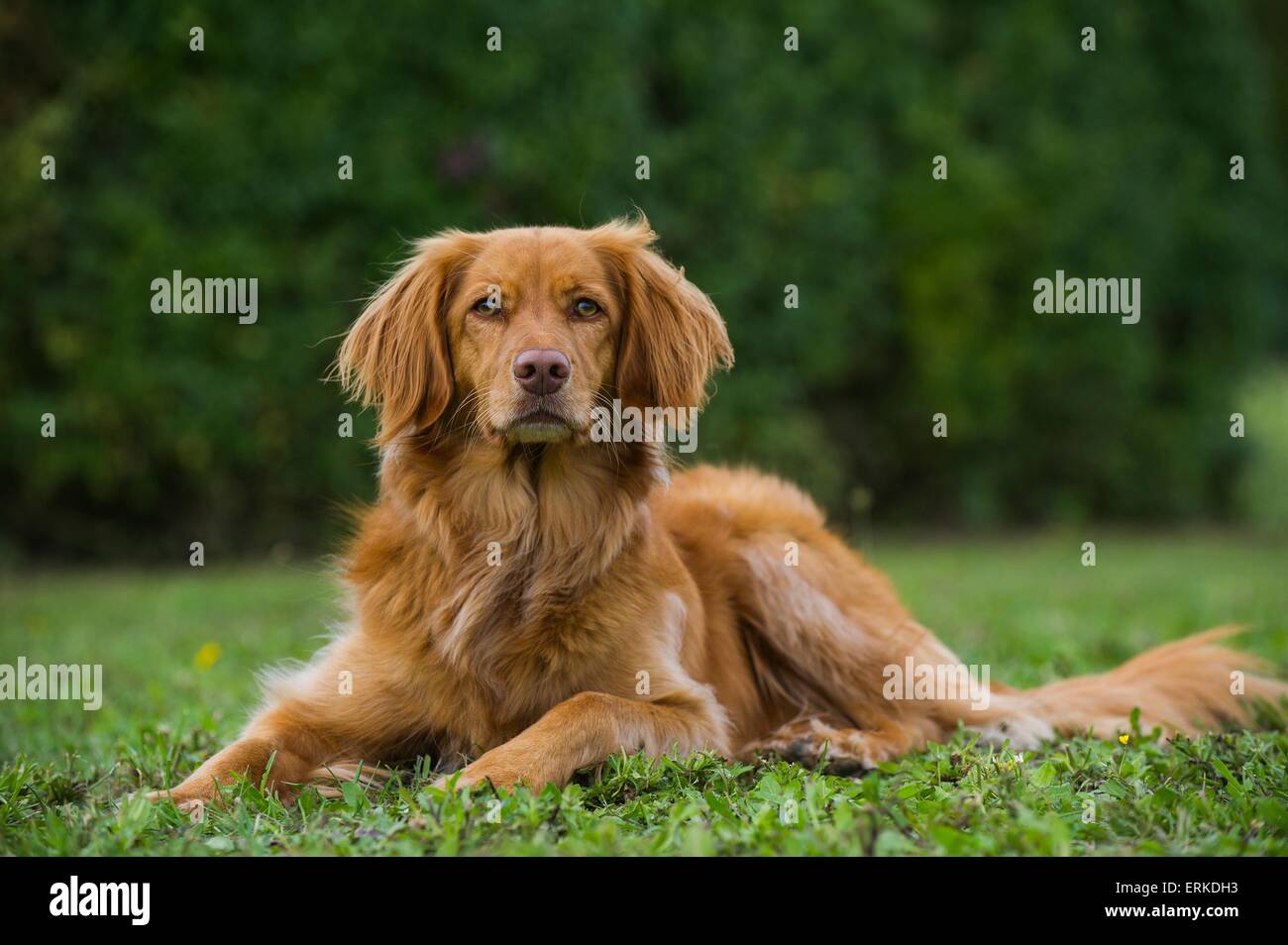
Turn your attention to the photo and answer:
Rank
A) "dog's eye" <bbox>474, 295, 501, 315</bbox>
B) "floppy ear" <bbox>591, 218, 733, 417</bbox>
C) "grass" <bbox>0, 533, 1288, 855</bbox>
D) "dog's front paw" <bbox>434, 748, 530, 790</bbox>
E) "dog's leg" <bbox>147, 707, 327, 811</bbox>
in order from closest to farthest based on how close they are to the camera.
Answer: "grass" <bbox>0, 533, 1288, 855</bbox> → "dog's front paw" <bbox>434, 748, 530, 790</bbox> → "dog's leg" <bbox>147, 707, 327, 811</bbox> → "dog's eye" <bbox>474, 295, 501, 315</bbox> → "floppy ear" <bbox>591, 218, 733, 417</bbox>

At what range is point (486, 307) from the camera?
375cm

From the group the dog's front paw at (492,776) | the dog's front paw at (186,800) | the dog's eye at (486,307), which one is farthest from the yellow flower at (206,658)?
the dog's front paw at (492,776)

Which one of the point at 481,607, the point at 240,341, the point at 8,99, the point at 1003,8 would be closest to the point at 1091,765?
the point at 481,607

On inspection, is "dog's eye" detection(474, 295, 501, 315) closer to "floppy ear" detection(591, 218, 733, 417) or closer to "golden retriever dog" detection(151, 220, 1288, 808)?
"golden retriever dog" detection(151, 220, 1288, 808)

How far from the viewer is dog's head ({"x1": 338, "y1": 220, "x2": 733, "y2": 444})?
357 centimetres

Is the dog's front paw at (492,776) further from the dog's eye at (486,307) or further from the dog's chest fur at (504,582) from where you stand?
the dog's eye at (486,307)

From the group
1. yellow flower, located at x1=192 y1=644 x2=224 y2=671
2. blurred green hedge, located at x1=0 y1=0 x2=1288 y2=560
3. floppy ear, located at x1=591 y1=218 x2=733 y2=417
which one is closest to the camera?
floppy ear, located at x1=591 y1=218 x2=733 y2=417

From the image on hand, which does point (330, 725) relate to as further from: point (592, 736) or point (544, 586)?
point (592, 736)

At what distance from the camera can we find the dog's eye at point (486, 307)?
3.73 m

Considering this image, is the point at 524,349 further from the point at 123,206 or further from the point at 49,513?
the point at 49,513

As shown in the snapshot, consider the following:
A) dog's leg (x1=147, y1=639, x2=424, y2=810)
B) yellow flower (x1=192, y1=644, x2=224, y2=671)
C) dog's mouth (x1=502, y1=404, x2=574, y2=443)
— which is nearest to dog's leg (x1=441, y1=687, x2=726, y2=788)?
dog's leg (x1=147, y1=639, x2=424, y2=810)

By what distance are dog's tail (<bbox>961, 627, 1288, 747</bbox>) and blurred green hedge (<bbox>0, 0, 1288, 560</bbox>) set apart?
2310mm

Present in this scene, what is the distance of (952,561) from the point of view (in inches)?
422

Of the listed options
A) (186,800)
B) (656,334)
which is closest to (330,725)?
(186,800)
